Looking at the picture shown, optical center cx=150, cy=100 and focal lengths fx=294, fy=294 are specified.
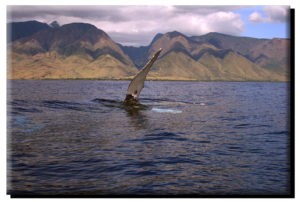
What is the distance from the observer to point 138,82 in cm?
2252

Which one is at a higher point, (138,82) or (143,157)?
(138,82)

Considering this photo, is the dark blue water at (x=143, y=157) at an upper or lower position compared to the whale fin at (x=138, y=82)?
lower

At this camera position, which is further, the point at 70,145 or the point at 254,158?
the point at 70,145

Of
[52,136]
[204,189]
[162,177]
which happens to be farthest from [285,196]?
[52,136]

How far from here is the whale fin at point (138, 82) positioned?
20733 mm

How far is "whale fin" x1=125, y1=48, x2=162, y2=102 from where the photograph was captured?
20.7 m

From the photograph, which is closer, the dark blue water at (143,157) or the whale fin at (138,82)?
→ the dark blue water at (143,157)

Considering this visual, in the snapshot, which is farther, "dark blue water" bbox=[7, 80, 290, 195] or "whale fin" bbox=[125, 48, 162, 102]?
"whale fin" bbox=[125, 48, 162, 102]

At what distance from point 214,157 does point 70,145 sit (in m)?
5.93

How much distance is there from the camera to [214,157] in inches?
447

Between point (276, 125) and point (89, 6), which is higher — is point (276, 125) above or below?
below

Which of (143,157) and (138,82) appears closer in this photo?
(143,157)

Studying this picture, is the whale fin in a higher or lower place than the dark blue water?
higher

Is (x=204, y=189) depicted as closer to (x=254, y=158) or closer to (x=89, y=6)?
(x=254, y=158)
